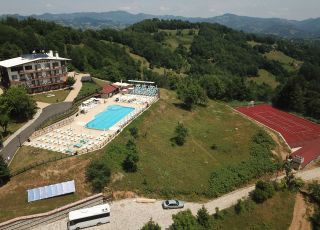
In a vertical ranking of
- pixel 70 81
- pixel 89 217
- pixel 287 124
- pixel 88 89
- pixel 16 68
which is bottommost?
pixel 287 124

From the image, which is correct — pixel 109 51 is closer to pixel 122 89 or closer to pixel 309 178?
pixel 122 89

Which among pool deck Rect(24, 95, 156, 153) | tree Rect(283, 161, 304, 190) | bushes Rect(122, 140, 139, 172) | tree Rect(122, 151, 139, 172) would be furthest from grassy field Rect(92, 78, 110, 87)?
tree Rect(283, 161, 304, 190)

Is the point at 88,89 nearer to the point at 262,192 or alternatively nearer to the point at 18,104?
the point at 18,104

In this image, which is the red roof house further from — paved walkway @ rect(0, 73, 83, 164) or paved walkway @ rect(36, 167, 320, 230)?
paved walkway @ rect(36, 167, 320, 230)

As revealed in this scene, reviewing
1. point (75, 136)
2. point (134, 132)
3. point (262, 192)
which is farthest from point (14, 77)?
point (262, 192)

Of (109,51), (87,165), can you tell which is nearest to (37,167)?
Answer: (87,165)

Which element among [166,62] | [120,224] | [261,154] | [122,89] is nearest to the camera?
[120,224]

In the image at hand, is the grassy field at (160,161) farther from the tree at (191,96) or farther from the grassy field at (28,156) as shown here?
the tree at (191,96)
